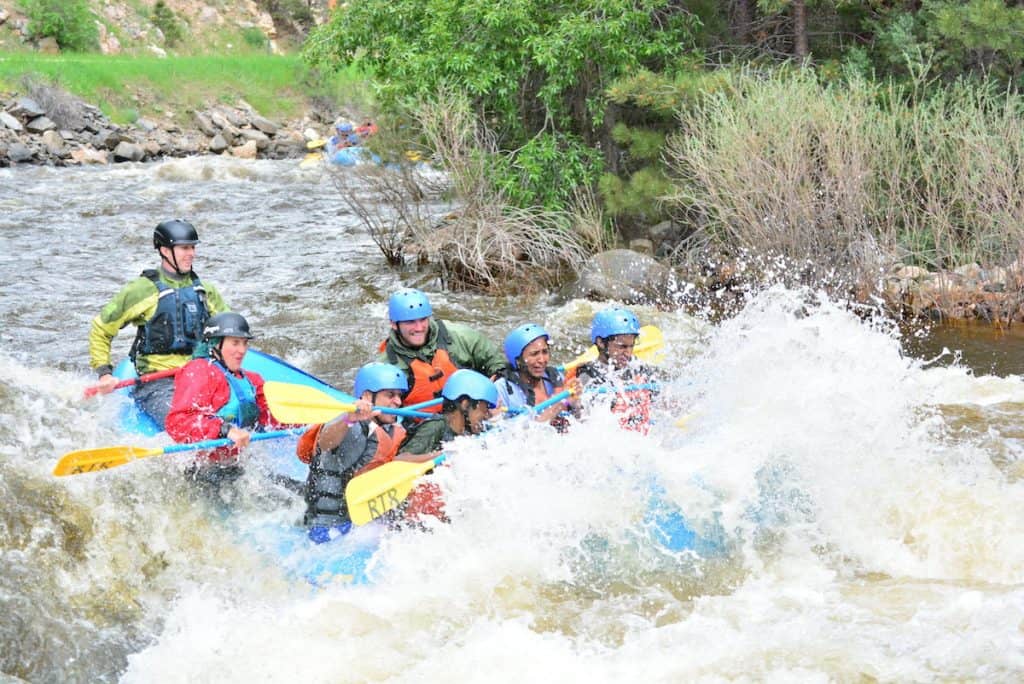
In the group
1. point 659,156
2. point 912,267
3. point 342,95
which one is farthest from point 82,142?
point 912,267

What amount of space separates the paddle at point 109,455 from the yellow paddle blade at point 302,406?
0.97 ft

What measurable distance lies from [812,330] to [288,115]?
1020 inches

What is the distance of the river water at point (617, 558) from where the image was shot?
15.0ft

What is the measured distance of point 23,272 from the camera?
12.4 metres

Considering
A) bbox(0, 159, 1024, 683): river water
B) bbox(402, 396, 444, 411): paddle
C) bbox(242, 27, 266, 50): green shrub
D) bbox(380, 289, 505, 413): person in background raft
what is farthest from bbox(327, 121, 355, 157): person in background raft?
bbox(242, 27, 266, 50): green shrub

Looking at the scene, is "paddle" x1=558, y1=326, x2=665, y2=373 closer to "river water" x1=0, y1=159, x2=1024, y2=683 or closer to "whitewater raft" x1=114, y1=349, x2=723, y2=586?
"river water" x1=0, y1=159, x2=1024, y2=683

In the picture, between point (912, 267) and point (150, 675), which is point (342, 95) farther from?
point (150, 675)

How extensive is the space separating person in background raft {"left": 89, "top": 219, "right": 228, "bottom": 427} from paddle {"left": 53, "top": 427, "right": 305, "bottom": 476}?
899mm

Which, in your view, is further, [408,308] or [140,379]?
[140,379]

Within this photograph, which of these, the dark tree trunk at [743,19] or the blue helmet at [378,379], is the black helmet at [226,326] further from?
the dark tree trunk at [743,19]

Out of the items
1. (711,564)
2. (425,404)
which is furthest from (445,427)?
(711,564)

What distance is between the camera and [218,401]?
5.82 meters

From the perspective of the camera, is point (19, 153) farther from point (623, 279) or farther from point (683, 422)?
point (683, 422)

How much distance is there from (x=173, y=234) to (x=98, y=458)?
5.03ft
